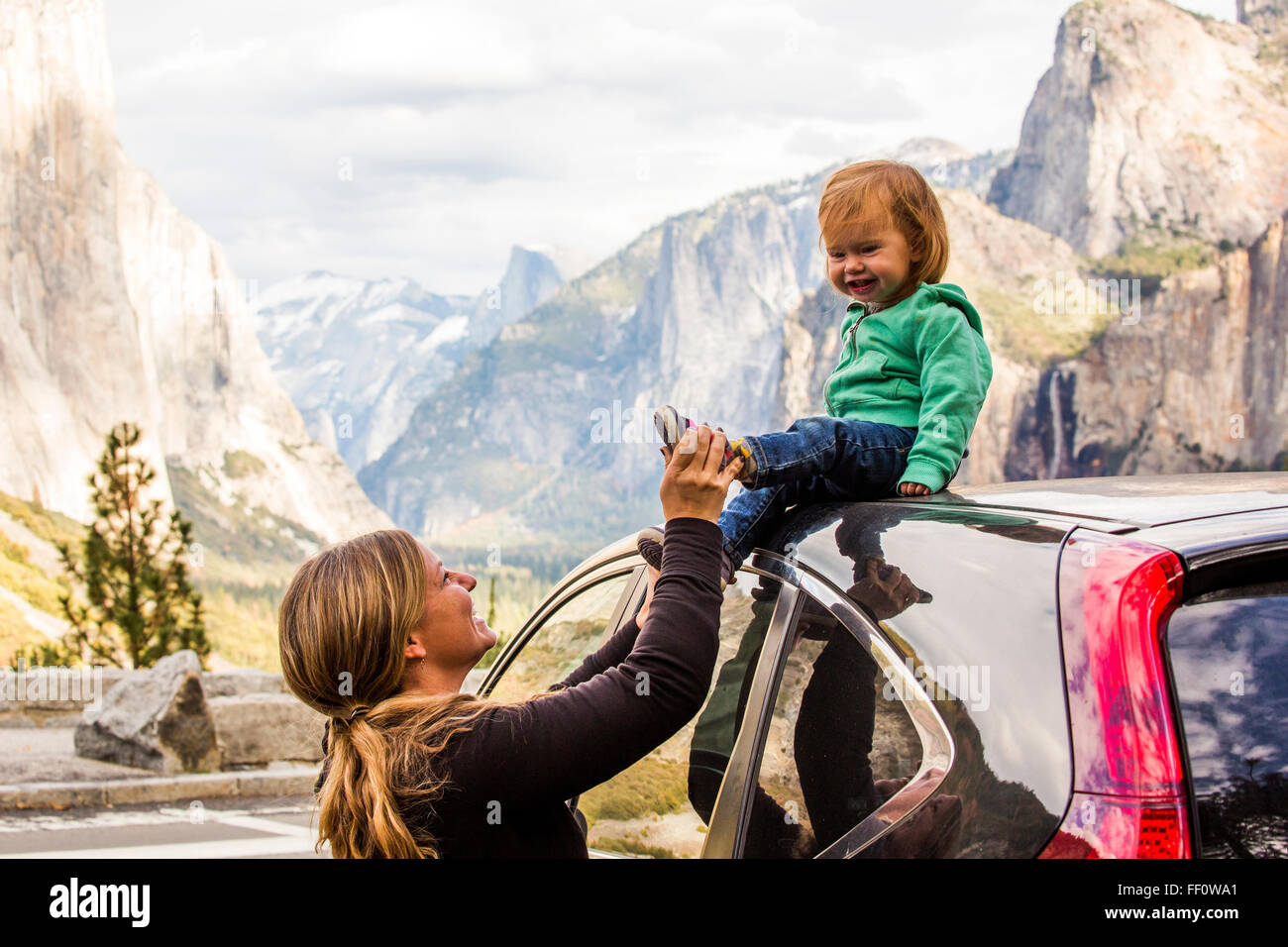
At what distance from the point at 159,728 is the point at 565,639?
7.05 m

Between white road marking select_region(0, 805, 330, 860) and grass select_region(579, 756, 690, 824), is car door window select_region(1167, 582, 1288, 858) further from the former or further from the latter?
white road marking select_region(0, 805, 330, 860)

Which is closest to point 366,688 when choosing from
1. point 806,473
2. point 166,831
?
point 806,473

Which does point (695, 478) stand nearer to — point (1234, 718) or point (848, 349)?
point (1234, 718)

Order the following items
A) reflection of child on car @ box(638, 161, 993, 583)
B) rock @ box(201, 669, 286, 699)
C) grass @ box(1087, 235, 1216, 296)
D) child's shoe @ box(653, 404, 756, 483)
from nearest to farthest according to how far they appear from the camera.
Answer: child's shoe @ box(653, 404, 756, 483)
reflection of child on car @ box(638, 161, 993, 583)
rock @ box(201, 669, 286, 699)
grass @ box(1087, 235, 1216, 296)

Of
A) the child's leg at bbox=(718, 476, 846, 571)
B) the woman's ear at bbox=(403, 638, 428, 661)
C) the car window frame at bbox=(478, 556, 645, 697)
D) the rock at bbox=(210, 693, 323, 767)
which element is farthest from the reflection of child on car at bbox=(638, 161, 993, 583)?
the rock at bbox=(210, 693, 323, 767)

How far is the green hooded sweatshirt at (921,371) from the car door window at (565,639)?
0.72 metres

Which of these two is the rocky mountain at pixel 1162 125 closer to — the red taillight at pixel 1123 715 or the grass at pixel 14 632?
the grass at pixel 14 632

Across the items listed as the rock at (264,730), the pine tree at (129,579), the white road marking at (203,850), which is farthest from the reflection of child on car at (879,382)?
the pine tree at (129,579)

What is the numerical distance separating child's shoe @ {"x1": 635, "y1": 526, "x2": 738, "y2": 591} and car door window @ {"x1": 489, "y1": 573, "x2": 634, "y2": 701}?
34 cm

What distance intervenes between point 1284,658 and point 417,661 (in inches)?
51.4

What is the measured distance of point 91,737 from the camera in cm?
927

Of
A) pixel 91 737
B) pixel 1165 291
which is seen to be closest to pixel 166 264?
pixel 1165 291

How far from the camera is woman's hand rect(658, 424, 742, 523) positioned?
2.13 meters

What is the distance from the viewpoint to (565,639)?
3217 millimetres
